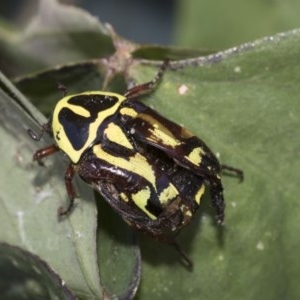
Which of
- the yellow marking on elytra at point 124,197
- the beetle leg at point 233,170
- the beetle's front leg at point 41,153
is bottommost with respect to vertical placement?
the beetle leg at point 233,170

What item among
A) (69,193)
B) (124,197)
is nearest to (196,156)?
(124,197)

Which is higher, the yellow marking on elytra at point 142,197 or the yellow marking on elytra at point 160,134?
the yellow marking on elytra at point 160,134

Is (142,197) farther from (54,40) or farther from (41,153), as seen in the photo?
(54,40)

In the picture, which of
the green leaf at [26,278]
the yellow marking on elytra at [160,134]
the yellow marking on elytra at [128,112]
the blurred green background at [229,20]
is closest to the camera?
the green leaf at [26,278]

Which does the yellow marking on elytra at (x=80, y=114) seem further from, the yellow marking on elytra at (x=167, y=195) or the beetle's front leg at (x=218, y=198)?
the beetle's front leg at (x=218, y=198)

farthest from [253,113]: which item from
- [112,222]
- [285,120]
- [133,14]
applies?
[133,14]

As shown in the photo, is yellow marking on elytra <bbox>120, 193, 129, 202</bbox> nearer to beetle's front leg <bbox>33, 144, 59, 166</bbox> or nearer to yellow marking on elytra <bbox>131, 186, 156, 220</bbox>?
yellow marking on elytra <bbox>131, 186, 156, 220</bbox>

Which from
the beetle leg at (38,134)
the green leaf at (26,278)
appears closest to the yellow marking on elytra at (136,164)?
the beetle leg at (38,134)
